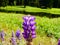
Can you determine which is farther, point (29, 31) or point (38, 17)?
point (38, 17)

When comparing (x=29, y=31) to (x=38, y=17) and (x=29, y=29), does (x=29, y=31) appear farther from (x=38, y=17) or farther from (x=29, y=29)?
(x=38, y=17)

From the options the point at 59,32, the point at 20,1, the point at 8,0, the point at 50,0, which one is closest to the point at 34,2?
the point at 20,1

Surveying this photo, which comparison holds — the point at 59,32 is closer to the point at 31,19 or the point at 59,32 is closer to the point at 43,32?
the point at 43,32

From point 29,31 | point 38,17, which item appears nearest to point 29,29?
point 29,31

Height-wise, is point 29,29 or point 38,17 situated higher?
point 29,29

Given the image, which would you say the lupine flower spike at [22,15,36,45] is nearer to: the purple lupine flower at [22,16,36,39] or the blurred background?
the purple lupine flower at [22,16,36,39]

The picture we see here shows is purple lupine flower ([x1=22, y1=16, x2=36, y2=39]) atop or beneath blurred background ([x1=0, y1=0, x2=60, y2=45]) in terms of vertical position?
atop

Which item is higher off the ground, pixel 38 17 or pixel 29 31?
pixel 29 31

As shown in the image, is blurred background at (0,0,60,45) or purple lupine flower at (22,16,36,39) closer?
purple lupine flower at (22,16,36,39)

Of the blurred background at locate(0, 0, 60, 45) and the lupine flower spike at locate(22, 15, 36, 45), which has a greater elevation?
the lupine flower spike at locate(22, 15, 36, 45)

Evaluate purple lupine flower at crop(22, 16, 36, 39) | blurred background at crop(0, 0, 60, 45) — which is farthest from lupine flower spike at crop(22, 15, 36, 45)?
blurred background at crop(0, 0, 60, 45)

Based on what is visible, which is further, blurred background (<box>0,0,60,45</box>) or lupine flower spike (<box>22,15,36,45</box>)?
blurred background (<box>0,0,60,45</box>)

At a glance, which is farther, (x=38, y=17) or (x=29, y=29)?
(x=38, y=17)

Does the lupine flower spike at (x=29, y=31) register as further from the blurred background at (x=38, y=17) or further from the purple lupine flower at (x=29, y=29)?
the blurred background at (x=38, y=17)
